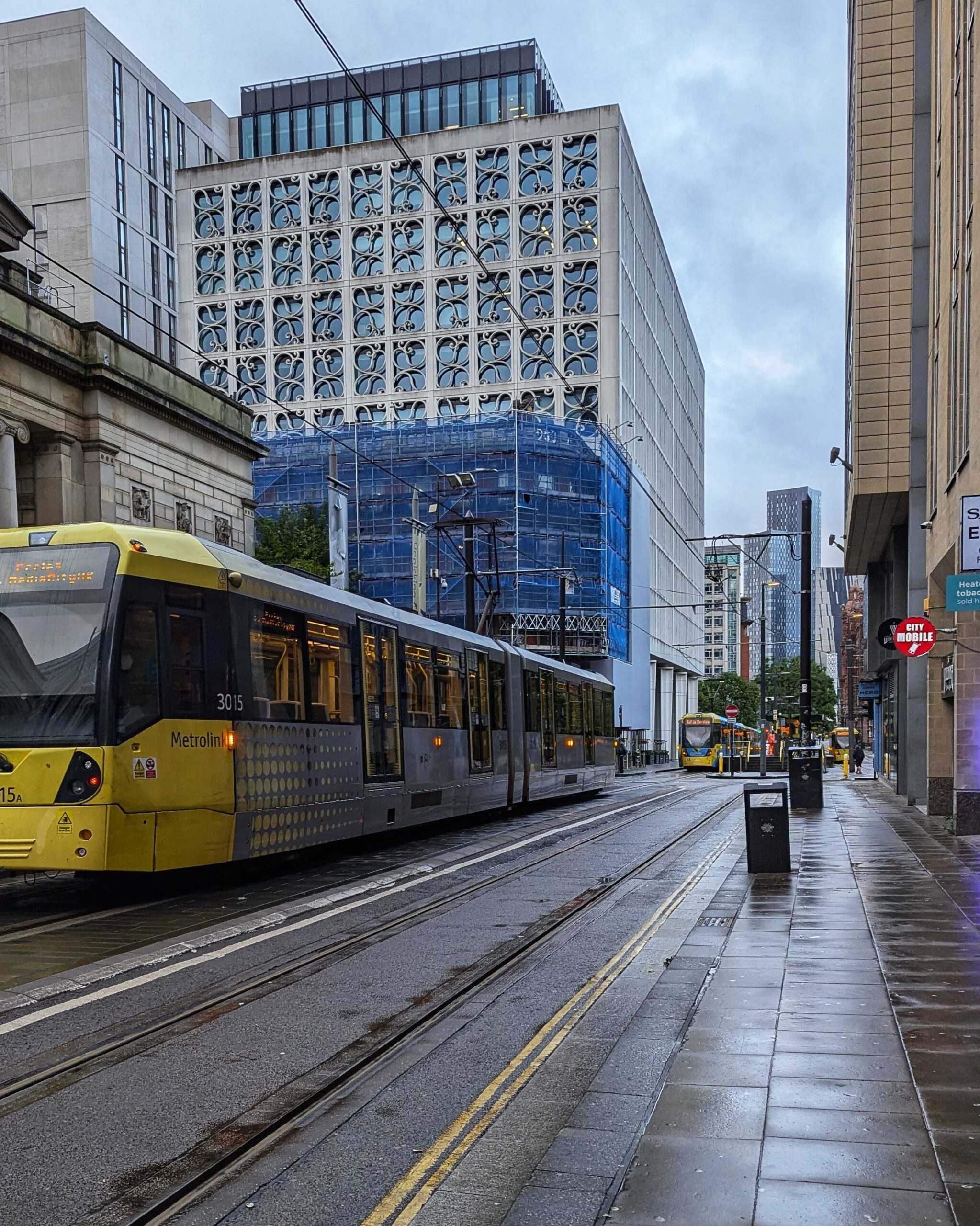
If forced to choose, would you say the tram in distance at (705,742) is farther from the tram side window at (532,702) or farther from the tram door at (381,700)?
the tram door at (381,700)

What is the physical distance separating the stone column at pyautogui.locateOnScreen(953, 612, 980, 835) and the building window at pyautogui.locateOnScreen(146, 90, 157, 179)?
213 feet

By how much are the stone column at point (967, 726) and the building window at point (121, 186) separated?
6091cm

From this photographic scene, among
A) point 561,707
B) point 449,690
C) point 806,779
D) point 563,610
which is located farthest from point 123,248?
point 449,690

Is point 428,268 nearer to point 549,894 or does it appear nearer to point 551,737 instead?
point 551,737

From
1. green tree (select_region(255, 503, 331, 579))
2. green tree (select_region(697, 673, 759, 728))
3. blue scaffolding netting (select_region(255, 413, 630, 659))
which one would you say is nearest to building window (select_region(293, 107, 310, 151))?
blue scaffolding netting (select_region(255, 413, 630, 659))

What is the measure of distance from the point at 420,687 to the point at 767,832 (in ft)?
20.2

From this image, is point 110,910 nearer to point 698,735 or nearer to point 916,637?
point 916,637

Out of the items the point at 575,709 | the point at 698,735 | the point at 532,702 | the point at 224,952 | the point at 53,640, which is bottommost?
the point at 698,735

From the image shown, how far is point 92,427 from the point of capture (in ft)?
96.0

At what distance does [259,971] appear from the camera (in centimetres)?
877

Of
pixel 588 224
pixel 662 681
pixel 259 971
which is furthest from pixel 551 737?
pixel 662 681

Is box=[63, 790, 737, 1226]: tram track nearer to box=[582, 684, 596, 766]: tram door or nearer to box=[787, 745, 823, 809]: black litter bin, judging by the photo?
box=[787, 745, 823, 809]: black litter bin

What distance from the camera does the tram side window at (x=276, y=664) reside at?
1333 cm

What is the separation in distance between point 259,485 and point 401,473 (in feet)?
25.7
